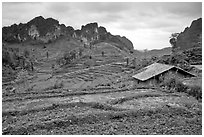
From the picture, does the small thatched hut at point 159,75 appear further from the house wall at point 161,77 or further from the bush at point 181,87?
the bush at point 181,87

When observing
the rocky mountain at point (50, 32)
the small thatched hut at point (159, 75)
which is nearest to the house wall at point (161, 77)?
the small thatched hut at point (159, 75)

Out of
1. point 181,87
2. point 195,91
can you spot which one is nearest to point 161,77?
point 181,87

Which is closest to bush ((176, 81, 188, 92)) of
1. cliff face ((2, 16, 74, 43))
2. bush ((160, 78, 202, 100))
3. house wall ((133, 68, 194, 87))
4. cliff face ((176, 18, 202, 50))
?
bush ((160, 78, 202, 100))

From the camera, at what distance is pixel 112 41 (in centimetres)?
12125

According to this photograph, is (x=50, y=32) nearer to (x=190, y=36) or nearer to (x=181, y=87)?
(x=190, y=36)

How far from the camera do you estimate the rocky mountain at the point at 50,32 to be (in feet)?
404

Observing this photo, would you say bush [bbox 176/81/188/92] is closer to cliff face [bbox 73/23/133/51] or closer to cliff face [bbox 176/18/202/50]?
cliff face [bbox 176/18/202/50]

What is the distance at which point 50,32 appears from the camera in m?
124

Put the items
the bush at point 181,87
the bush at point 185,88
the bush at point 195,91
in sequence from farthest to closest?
1. the bush at point 181,87
2. the bush at point 185,88
3. the bush at point 195,91

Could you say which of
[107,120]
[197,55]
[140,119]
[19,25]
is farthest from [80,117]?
[19,25]

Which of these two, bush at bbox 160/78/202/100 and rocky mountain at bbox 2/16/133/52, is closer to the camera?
bush at bbox 160/78/202/100

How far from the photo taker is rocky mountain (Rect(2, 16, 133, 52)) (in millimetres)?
123062

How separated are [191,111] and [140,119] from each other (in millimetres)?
2646

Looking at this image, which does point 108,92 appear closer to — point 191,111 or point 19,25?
point 191,111
